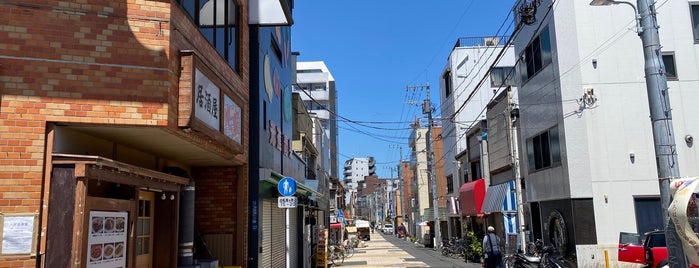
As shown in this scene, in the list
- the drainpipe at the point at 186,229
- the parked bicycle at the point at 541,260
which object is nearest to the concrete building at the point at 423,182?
the parked bicycle at the point at 541,260

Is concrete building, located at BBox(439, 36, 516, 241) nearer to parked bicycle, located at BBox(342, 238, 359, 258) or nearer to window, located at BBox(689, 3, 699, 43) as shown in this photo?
parked bicycle, located at BBox(342, 238, 359, 258)

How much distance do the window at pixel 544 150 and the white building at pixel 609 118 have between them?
1.17 feet

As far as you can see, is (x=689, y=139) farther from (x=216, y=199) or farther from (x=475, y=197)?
(x=216, y=199)

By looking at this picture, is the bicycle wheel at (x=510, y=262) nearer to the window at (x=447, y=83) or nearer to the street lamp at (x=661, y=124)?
the street lamp at (x=661, y=124)

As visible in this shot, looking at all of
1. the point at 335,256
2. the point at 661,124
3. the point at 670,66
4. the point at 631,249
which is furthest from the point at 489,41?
the point at 661,124

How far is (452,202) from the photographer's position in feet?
137

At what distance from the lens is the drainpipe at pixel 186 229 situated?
34.1 feet

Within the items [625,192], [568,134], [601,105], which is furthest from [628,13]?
[625,192]

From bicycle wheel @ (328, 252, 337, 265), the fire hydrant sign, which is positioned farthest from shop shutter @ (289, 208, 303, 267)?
the fire hydrant sign

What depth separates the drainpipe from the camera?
10406 millimetres

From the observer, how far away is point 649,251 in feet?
46.9

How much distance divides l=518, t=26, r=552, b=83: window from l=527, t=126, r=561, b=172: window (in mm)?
2655

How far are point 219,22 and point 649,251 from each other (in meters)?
12.3

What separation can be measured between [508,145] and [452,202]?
16622 millimetres
